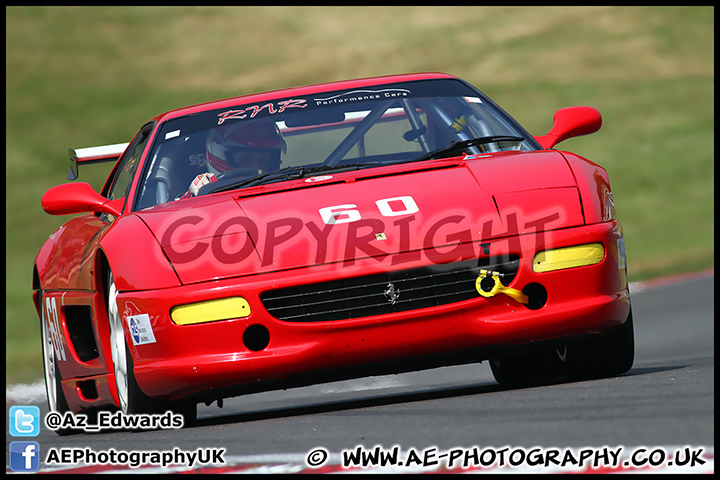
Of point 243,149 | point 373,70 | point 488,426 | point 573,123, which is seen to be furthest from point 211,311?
point 373,70

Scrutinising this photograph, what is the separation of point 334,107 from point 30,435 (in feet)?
7.16

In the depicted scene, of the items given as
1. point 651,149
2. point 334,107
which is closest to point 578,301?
point 334,107

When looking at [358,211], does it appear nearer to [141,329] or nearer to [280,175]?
[280,175]

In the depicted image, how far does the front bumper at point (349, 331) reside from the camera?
4.52 metres

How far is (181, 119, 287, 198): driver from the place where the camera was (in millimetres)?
5520

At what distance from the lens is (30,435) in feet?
19.1

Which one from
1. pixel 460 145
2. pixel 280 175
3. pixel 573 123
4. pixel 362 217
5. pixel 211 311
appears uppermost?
pixel 573 123

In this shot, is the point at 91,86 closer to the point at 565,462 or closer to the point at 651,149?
the point at 651,149

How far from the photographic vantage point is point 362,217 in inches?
181

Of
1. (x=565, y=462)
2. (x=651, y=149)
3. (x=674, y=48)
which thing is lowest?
(x=565, y=462)

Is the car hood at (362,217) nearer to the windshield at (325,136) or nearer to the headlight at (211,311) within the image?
the headlight at (211,311)

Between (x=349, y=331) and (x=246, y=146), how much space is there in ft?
4.91

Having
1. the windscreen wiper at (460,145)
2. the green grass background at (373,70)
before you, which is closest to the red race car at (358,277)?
the windscreen wiper at (460,145)

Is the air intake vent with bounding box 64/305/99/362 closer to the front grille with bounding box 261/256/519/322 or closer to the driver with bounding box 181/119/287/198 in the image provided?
the driver with bounding box 181/119/287/198
